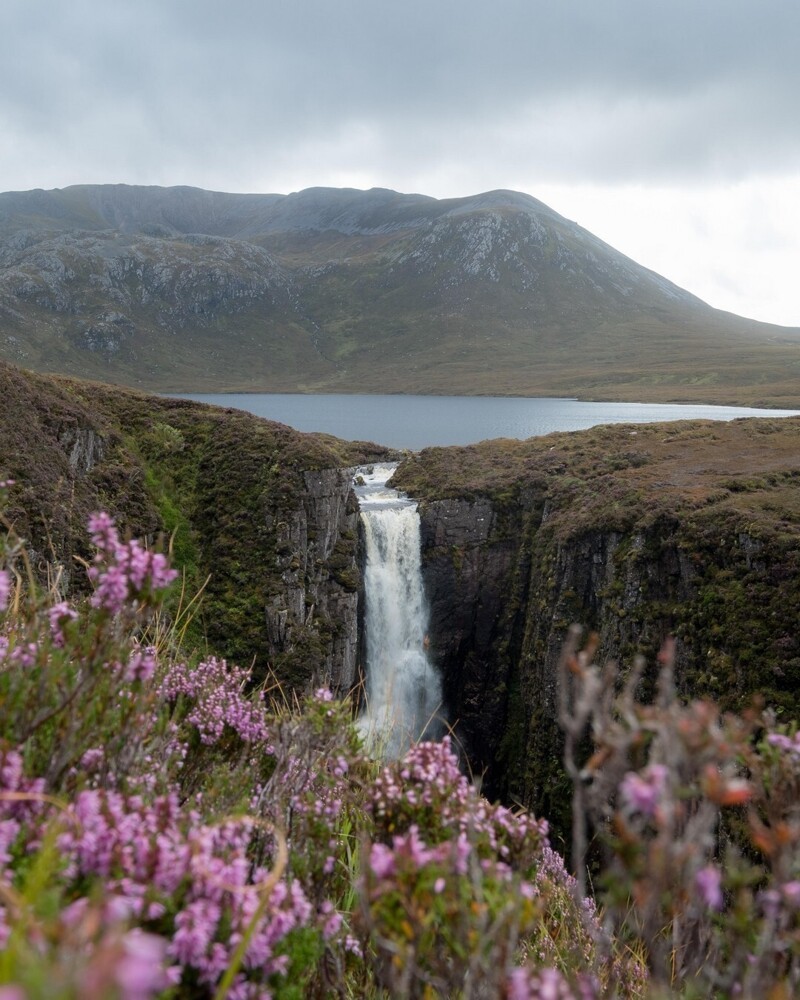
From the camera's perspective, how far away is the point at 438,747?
389 centimetres

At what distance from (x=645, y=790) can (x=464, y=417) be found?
10468 cm

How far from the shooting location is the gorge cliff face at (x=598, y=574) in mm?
20203

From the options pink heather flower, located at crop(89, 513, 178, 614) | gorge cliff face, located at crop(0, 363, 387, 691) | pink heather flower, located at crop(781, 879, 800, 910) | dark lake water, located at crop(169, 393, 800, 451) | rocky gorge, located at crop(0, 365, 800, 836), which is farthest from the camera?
dark lake water, located at crop(169, 393, 800, 451)

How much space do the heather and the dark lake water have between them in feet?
185

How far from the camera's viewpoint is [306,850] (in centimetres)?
370

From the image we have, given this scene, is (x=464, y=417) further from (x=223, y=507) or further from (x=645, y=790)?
(x=645, y=790)

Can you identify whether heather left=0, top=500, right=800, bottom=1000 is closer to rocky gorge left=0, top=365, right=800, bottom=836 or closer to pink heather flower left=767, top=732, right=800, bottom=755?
pink heather flower left=767, top=732, right=800, bottom=755

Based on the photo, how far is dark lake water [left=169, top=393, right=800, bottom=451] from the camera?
257ft

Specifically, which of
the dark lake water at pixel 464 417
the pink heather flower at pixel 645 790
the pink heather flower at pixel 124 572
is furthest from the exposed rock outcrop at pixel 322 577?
the dark lake water at pixel 464 417

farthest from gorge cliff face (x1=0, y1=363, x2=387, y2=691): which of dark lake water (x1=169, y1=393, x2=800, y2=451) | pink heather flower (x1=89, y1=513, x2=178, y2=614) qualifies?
dark lake water (x1=169, y1=393, x2=800, y2=451)

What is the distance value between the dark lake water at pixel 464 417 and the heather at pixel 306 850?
5630cm

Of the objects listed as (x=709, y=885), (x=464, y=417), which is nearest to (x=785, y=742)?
(x=709, y=885)

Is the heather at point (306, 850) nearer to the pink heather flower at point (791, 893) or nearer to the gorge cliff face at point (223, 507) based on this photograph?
the pink heather flower at point (791, 893)

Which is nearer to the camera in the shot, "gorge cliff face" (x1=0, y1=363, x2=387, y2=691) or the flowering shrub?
the flowering shrub
